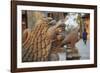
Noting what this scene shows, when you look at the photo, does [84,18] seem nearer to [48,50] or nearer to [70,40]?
[70,40]

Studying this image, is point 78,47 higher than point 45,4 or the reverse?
the reverse

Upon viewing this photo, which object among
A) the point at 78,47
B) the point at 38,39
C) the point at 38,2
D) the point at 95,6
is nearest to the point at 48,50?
the point at 38,39

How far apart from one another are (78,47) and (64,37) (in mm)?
187

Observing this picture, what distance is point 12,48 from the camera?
1.84 m

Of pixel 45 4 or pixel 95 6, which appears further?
pixel 95 6

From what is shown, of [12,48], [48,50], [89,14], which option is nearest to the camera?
[12,48]

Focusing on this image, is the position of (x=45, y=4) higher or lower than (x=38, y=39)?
higher

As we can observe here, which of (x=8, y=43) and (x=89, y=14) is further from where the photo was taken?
(x=89, y=14)

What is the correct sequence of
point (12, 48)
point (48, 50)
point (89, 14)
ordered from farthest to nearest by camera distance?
point (89, 14) < point (48, 50) < point (12, 48)

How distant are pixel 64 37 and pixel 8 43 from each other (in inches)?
21.5

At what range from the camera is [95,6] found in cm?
214

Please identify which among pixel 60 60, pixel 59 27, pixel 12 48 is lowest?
pixel 60 60

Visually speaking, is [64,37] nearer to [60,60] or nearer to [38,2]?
[60,60]

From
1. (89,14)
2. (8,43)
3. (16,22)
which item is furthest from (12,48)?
(89,14)
